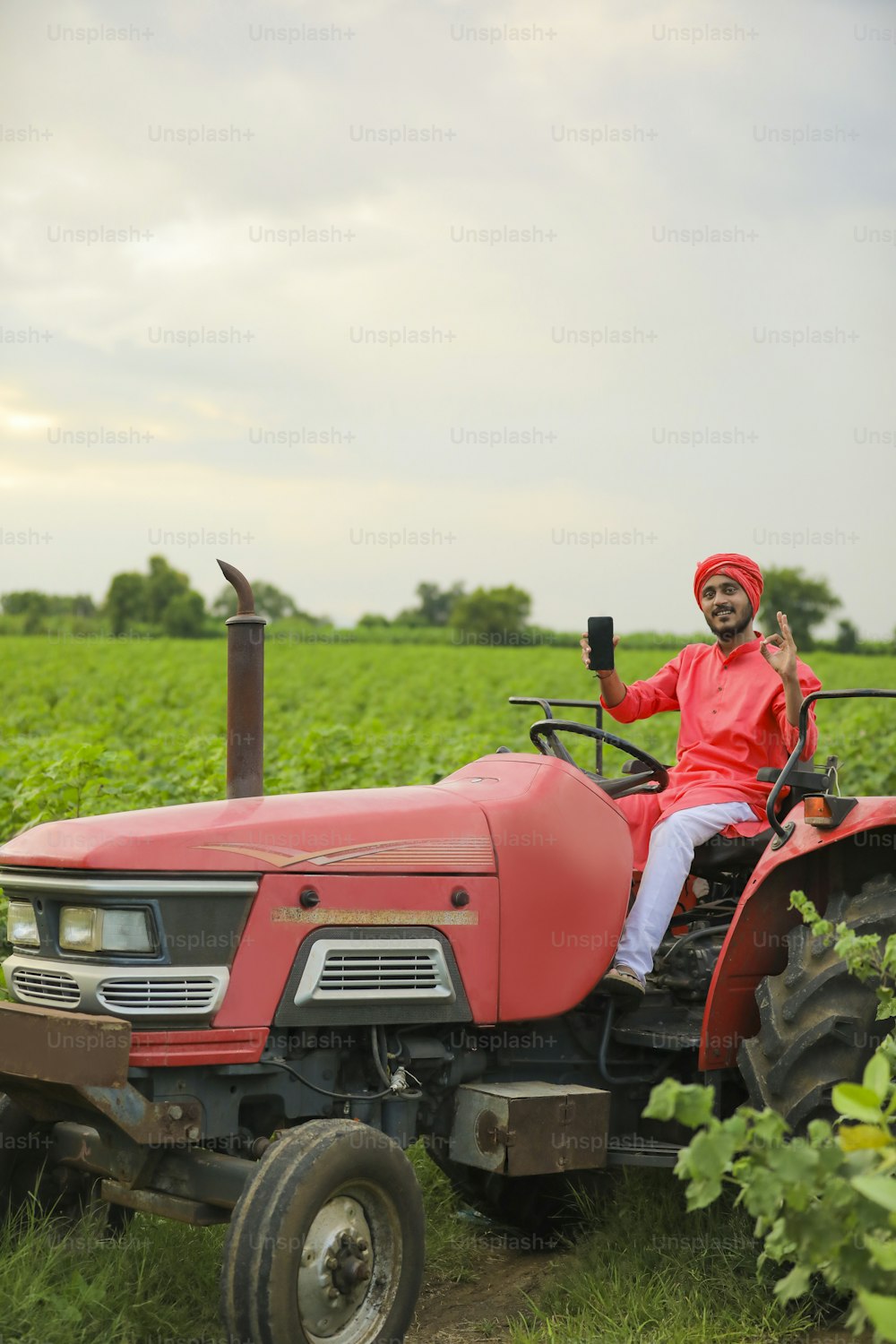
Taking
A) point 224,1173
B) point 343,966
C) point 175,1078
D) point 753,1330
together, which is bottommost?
point 753,1330

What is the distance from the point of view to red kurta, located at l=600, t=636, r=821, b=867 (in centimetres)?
443

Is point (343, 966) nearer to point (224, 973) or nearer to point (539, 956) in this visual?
point (224, 973)

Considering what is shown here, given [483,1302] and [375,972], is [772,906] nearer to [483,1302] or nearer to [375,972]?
[375,972]

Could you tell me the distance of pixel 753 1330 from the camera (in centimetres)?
354

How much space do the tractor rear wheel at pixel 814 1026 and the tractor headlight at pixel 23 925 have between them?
1917mm

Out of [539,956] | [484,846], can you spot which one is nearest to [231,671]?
[484,846]

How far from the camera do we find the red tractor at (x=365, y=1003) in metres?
3.23

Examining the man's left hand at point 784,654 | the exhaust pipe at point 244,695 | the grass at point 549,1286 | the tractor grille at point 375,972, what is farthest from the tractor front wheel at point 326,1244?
the man's left hand at point 784,654

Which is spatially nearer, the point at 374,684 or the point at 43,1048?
the point at 43,1048

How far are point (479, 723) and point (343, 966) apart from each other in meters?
13.7

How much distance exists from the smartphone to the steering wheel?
292mm

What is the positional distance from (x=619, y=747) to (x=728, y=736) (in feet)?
2.00

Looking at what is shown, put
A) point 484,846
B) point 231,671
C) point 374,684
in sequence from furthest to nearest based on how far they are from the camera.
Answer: point 374,684
point 231,671
point 484,846

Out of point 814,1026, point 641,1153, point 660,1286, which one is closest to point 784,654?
point 814,1026
